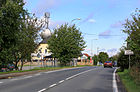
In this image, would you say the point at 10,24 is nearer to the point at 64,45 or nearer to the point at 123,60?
the point at 123,60

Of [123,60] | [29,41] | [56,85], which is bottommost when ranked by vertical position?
[56,85]

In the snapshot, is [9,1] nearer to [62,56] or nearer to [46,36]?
[62,56]

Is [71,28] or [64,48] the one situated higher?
[71,28]

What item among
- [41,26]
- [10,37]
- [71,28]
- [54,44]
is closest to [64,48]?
[54,44]

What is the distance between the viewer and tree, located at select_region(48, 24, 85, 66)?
46312 millimetres

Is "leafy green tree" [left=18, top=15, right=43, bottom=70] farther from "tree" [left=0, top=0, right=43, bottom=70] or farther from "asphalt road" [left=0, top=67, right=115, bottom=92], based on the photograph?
"asphalt road" [left=0, top=67, right=115, bottom=92]

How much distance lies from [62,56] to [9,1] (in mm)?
30126

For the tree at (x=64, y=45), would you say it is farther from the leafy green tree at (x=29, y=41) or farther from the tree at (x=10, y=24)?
the tree at (x=10, y=24)

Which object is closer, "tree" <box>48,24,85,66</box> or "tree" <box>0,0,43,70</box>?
"tree" <box>0,0,43,70</box>


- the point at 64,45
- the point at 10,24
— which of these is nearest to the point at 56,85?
the point at 10,24

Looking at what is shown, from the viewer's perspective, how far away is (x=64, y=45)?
4616 centimetres

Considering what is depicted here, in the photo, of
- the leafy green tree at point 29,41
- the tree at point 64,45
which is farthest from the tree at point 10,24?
the tree at point 64,45

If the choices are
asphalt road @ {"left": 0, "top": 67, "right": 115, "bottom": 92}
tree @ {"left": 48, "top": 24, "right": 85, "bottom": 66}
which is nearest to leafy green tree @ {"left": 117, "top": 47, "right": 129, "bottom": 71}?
asphalt road @ {"left": 0, "top": 67, "right": 115, "bottom": 92}

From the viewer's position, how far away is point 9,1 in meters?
18.6
